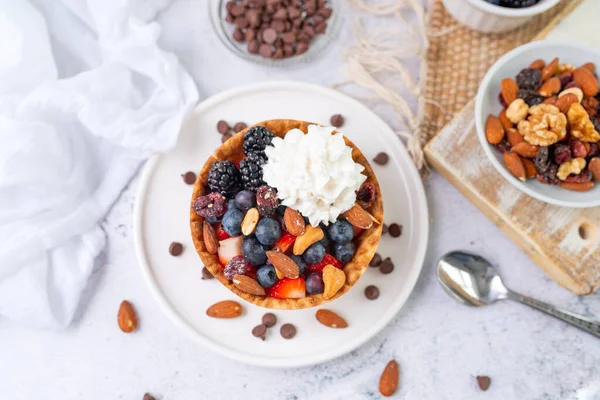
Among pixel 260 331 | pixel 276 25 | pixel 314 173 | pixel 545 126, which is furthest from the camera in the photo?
pixel 276 25

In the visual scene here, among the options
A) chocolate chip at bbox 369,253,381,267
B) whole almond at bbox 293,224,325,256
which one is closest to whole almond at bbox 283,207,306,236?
whole almond at bbox 293,224,325,256

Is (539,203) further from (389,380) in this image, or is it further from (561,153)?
(389,380)

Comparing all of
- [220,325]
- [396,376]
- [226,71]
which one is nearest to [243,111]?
[226,71]

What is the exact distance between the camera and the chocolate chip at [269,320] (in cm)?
137

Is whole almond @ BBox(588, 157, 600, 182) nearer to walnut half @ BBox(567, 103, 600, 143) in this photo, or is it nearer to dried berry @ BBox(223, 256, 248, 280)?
walnut half @ BBox(567, 103, 600, 143)

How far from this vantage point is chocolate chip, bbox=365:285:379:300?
1371mm

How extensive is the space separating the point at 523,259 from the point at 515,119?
1.24 feet

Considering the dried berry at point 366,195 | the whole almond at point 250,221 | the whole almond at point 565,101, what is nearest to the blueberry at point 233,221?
the whole almond at point 250,221

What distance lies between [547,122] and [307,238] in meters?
0.57

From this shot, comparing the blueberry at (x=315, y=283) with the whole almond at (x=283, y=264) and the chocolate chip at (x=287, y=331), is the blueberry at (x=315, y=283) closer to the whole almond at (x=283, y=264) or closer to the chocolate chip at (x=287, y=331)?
the whole almond at (x=283, y=264)

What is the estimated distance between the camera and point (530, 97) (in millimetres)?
1295

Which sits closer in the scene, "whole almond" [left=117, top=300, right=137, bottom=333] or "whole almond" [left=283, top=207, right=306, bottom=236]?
"whole almond" [left=283, top=207, right=306, bottom=236]

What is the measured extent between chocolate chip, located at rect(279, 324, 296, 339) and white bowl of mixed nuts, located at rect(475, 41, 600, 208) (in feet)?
1.93

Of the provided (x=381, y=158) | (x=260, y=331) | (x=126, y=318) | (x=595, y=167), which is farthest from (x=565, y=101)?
(x=126, y=318)
